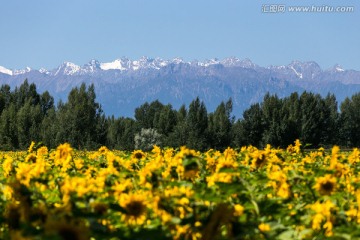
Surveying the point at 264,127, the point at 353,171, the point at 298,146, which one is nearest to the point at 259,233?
the point at 353,171

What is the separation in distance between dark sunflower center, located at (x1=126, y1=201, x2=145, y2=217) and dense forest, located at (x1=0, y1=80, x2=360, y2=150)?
168 feet

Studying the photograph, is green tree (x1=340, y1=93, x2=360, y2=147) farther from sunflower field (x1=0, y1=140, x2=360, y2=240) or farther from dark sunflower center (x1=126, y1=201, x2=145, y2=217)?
dark sunflower center (x1=126, y1=201, x2=145, y2=217)

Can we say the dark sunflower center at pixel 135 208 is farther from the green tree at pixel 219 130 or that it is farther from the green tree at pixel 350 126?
the green tree at pixel 350 126

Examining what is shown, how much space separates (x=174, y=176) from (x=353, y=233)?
172 cm

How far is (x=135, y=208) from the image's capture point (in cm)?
296

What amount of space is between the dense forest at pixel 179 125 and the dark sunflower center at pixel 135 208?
51.3 metres

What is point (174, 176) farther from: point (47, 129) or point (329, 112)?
point (329, 112)

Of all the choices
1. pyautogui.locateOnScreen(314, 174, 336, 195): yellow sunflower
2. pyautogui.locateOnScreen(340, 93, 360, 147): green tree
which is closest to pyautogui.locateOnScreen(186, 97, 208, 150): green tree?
pyautogui.locateOnScreen(340, 93, 360, 147): green tree

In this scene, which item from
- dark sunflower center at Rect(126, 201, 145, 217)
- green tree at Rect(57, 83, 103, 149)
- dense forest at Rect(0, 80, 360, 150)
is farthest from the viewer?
dense forest at Rect(0, 80, 360, 150)

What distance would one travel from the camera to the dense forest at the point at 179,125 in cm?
5791

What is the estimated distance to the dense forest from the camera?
2280 inches

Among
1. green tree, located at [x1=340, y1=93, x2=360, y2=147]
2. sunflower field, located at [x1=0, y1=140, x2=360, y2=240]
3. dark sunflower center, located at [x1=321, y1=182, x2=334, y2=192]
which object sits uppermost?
green tree, located at [x1=340, y1=93, x2=360, y2=147]

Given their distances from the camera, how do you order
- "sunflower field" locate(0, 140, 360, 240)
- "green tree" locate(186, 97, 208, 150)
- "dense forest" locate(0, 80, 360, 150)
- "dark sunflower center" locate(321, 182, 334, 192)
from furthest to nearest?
"green tree" locate(186, 97, 208, 150) → "dense forest" locate(0, 80, 360, 150) → "dark sunflower center" locate(321, 182, 334, 192) → "sunflower field" locate(0, 140, 360, 240)

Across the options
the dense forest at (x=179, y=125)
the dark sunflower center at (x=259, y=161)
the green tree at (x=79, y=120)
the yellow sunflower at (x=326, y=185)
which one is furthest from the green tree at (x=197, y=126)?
the yellow sunflower at (x=326, y=185)
